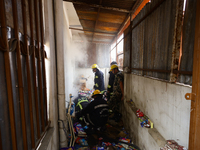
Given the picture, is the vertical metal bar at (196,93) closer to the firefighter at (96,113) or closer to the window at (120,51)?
the firefighter at (96,113)

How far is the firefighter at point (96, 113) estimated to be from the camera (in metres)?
3.37

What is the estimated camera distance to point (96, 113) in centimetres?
341

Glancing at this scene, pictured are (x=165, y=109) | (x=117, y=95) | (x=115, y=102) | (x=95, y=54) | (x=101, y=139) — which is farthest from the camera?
(x=95, y=54)

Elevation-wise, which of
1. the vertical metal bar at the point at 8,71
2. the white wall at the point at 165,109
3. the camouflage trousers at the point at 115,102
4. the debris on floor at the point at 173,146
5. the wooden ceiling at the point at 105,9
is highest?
the wooden ceiling at the point at 105,9

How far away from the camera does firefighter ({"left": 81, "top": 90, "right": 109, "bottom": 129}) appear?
337 centimetres

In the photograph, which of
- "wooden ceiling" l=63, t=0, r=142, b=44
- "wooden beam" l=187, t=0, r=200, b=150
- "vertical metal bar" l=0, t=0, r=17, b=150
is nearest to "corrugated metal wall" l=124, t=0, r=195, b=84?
"wooden beam" l=187, t=0, r=200, b=150

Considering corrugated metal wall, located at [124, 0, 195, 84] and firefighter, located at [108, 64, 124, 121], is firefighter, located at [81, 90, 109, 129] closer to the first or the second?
firefighter, located at [108, 64, 124, 121]

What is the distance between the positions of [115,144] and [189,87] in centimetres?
284

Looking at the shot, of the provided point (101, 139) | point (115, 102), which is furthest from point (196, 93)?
point (115, 102)

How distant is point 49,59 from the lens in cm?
208

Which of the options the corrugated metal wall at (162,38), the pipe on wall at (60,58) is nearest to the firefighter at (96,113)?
the pipe on wall at (60,58)

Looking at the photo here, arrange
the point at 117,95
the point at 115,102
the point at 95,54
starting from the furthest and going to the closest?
1. the point at 95,54
2. the point at 115,102
3. the point at 117,95

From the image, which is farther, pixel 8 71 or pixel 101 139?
pixel 101 139

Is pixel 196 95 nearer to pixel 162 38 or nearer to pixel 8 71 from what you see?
pixel 162 38
